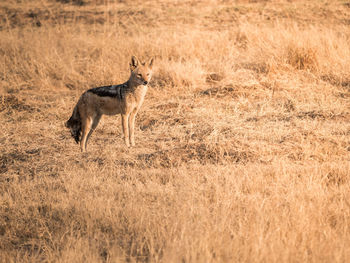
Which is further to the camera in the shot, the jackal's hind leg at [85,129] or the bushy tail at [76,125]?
the bushy tail at [76,125]

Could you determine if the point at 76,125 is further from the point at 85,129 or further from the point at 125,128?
the point at 125,128

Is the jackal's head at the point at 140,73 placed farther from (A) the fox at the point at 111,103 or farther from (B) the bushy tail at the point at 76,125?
(B) the bushy tail at the point at 76,125

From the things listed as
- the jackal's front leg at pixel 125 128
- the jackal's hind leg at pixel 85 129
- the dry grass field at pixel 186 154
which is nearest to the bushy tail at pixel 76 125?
the jackal's hind leg at pixel 85 129

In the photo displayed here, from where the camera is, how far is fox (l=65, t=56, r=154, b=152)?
5664mm

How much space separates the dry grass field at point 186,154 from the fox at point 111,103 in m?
0.30

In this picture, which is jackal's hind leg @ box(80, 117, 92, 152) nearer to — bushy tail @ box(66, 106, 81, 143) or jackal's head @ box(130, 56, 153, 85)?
bushy tail @ box(66, 106, 81, 143)

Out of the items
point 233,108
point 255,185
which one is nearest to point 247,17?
point 233,108

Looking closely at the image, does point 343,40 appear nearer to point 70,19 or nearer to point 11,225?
point 11,225

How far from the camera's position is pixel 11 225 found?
138 inches

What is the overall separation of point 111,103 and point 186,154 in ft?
4.49

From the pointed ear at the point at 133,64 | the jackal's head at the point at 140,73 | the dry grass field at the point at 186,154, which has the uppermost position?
the pointed ear at the point at 133,64

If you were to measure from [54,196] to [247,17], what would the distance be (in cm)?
1506

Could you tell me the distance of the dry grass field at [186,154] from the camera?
3098 millimetres

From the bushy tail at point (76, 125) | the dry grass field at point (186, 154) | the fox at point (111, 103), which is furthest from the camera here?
the bushy tail at point (76, 125)
